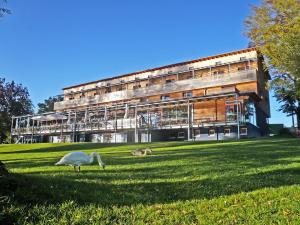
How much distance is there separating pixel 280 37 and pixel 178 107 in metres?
14.8

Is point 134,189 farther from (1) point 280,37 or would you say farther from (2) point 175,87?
(2) point 175,87

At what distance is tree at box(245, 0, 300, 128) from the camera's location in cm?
1942

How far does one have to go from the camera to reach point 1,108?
52156 millimetres

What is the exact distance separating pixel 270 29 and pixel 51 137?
110 ft

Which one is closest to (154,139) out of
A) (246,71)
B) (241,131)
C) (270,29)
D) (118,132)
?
(118,132)

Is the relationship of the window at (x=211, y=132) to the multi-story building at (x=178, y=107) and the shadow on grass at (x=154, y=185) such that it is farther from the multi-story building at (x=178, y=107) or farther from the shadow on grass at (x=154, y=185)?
the shadow on grass at (x=154, y=185)

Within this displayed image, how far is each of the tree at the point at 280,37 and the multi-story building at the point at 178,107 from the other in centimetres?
648

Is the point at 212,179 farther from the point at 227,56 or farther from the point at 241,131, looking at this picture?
the point at 227,56

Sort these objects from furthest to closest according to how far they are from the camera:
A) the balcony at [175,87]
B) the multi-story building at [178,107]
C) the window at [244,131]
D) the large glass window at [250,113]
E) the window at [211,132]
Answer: the balcony at [175,87] < the window at [211,132] < the multi-story building at [178,107] < the large glass window at [250,113] < the window at [244,131]

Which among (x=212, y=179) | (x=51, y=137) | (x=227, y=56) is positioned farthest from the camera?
(x=51, y=137)

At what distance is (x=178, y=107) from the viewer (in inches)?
1330

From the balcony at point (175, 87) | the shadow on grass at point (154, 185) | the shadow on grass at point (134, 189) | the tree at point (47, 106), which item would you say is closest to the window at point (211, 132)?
the balcony at point (175, 87)

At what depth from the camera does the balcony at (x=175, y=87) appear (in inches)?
1377

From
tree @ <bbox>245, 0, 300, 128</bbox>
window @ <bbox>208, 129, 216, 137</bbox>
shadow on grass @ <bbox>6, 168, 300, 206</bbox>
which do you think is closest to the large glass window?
window @ <bbox>208, 129, 216, 137</bbox>
